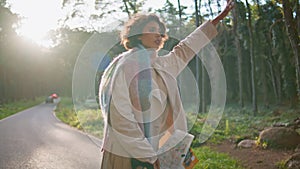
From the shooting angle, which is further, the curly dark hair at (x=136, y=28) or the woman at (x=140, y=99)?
the curly dark hair at (x=136, y=28)

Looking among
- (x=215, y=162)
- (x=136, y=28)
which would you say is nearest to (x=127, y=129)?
(x=136, y=28)

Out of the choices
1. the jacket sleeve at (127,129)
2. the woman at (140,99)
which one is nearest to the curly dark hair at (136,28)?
the woman at (140,99)

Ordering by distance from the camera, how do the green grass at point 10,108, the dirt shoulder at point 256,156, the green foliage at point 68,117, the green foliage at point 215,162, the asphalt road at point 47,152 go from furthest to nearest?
the green grass at point 10,108 < the green foliage at point 68,117 < the asphalt road at point 47,152 < the dirt shoulder at point 256,156 < the green foliage at point 215,162

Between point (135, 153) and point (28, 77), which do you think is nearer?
point (135, 153)

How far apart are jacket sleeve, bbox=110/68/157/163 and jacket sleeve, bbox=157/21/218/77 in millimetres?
465

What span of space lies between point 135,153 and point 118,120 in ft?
0.74

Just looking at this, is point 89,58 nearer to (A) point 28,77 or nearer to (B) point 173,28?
(B) point 173,28

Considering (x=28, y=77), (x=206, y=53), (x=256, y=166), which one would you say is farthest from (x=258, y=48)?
(x=28, y=77)

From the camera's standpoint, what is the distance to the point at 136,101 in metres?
2.27

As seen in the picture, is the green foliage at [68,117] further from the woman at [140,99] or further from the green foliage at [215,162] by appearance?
the woman at [140,99]

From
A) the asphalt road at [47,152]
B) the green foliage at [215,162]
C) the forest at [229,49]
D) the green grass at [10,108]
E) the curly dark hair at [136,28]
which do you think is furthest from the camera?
the green grass at [10,108]

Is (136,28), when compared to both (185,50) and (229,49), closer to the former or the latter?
(185,50)

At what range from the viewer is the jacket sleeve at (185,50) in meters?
2.56

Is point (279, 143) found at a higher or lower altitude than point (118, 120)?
lower
